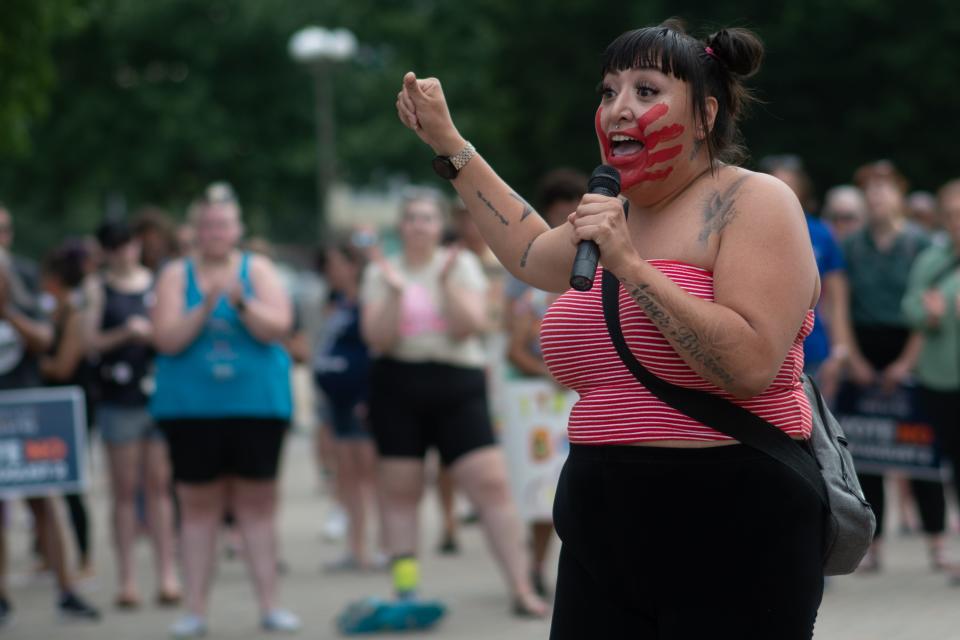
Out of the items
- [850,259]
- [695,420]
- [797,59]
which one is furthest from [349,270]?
[797,59]

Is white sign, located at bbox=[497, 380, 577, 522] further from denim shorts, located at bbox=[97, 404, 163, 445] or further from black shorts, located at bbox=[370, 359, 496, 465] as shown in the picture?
denim shorts, located at bbox=[97, 404, 163, 445]

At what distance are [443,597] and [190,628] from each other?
160 cm

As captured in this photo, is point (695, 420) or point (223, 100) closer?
Result: point (695, 420)

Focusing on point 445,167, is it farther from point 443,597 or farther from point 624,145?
point 443,597

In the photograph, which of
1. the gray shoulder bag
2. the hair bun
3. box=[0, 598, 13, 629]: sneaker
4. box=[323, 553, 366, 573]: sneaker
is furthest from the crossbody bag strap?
box=[323, 553, 366, 573]: sneaker

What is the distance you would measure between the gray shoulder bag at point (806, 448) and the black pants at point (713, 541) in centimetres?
4

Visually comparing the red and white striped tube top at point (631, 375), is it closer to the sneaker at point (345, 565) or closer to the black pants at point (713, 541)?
the black pants at point (713, 541)

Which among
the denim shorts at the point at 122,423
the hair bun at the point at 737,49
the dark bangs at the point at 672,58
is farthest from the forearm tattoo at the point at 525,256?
the denim shorts at the point at 122,423

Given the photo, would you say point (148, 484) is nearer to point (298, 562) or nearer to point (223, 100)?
point (298, 562)

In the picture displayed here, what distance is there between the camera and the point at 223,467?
301 inches

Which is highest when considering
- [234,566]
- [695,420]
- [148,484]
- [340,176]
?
[340,176]

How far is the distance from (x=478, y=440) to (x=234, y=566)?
3.39 meters

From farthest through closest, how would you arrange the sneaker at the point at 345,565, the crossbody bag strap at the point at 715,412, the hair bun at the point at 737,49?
the sneaker at the point at 345,565 → the hair bun at the point at 737,49 → the crossbody bag strap at the point at 715,412

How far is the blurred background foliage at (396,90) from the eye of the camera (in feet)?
94.3
